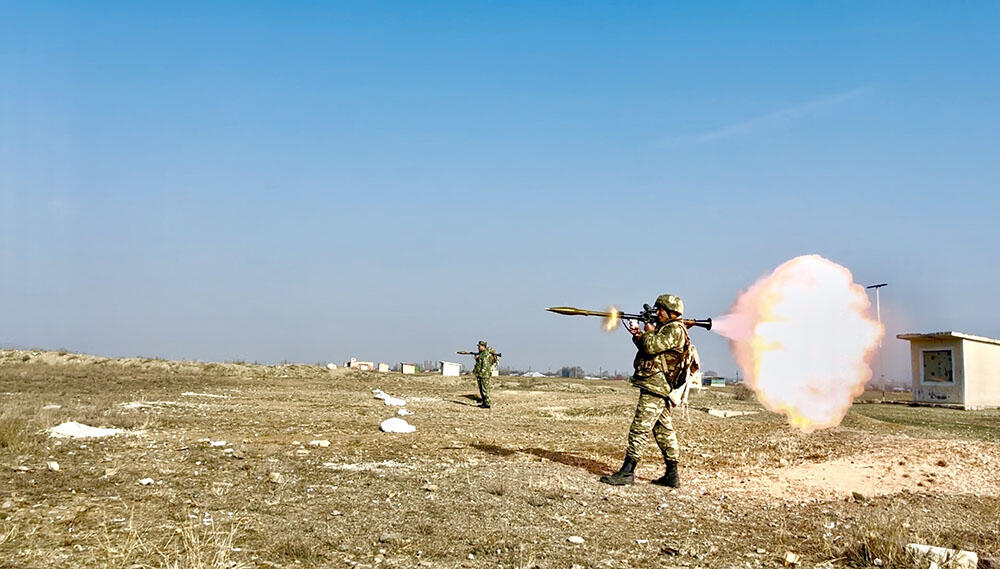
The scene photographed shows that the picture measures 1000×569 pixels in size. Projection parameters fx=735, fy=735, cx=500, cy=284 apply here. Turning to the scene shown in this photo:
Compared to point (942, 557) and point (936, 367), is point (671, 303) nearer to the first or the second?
point (942, 557)

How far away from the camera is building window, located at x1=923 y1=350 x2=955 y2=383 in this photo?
32844mm

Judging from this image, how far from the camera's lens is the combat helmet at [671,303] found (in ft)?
32.5

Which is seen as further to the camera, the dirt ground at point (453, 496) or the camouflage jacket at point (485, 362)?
the camouflage jacket at point (485, 362)

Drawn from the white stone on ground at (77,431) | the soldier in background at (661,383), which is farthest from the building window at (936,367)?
the white stone on ground at (77,431)

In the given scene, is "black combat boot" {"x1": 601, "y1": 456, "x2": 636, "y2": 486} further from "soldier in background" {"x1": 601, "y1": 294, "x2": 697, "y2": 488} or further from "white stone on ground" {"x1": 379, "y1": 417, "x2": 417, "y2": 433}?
"white stone on ground" {"x1": 379, "y1": 417, "x2": 417, "y2": 433}

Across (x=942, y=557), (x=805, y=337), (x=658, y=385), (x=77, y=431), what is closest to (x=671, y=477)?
(x=658, y=385)

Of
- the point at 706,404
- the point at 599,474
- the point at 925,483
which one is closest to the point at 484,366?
the point at 706,404

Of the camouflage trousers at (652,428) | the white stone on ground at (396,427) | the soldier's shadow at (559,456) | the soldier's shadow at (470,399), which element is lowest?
the soldier's shadow at (470,399)

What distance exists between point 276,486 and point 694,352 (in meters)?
5.57

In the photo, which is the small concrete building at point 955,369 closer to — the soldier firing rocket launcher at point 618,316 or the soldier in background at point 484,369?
the soldier in background at point 484,369

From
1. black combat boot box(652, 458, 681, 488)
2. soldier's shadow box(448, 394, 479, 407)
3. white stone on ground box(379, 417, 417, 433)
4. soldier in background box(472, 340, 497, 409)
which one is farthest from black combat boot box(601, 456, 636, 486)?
soldier's shadow box(448, 394, 479, 407)

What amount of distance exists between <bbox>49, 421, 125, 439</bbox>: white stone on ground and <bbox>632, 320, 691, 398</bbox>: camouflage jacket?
857 centimetres

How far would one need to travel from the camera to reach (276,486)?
855 centimetres

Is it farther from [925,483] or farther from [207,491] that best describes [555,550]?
[925,483]
